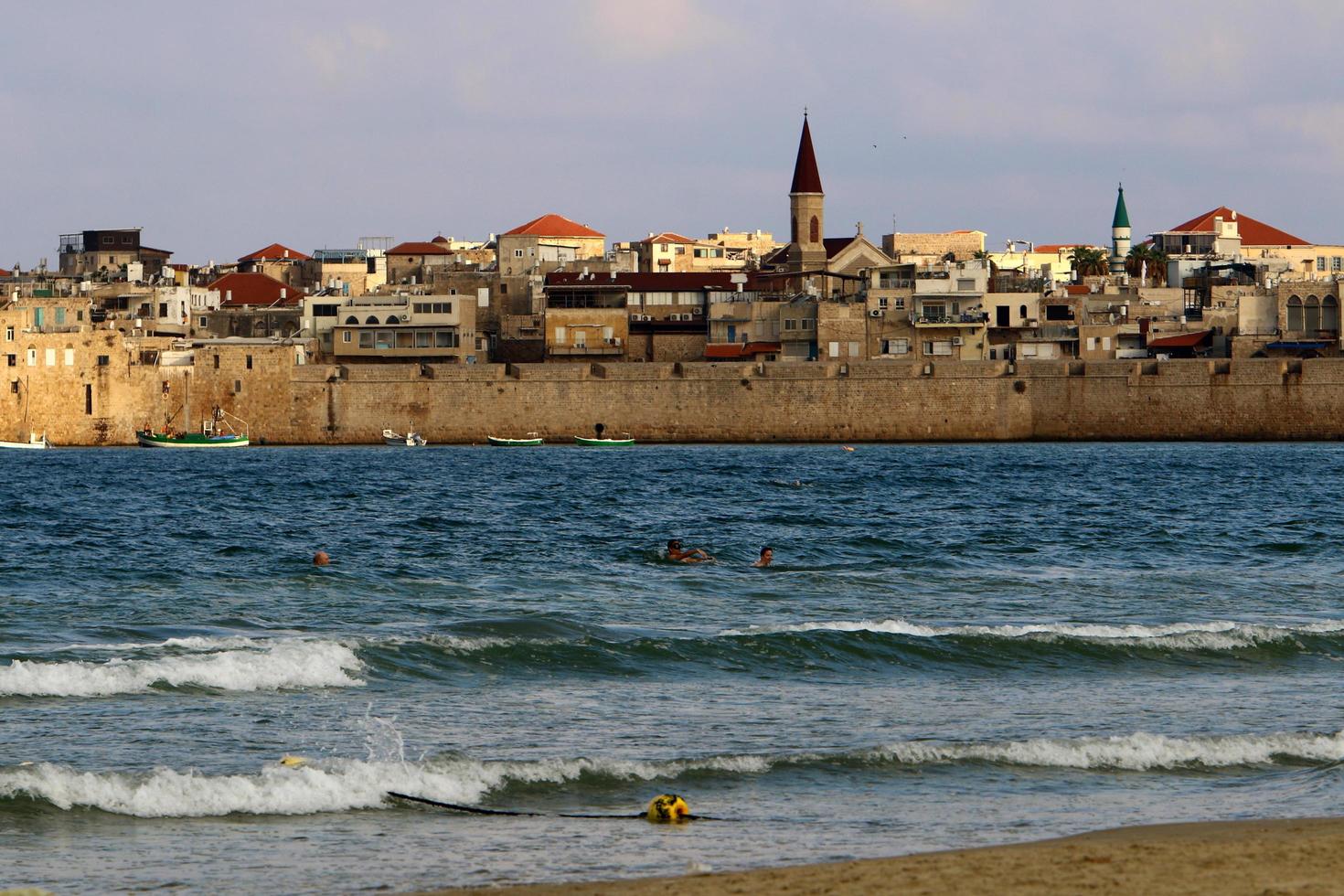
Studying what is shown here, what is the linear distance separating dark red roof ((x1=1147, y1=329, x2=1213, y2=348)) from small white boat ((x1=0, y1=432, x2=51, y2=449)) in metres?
39.7

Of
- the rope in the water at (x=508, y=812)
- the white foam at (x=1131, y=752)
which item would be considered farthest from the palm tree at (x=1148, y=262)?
the rope in the water at (x=508, y=812)

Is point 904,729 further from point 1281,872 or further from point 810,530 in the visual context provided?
point 810,530

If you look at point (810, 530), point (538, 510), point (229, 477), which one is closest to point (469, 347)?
point (229, 477)

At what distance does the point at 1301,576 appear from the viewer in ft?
77.2

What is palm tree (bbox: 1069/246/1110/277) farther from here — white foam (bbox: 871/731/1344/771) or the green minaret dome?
white foam (bbox: 871/731/1344/771)

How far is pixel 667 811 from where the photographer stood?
10.7 m

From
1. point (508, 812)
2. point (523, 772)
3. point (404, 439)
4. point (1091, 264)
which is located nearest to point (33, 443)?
point (404, 439)

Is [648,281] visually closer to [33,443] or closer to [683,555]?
[33,443]

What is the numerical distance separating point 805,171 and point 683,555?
220 feet

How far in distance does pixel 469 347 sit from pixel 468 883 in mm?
63110

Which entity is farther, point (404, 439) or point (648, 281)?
point (648, 281)

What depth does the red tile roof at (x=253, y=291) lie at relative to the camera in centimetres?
8212

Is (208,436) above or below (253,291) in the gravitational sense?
below

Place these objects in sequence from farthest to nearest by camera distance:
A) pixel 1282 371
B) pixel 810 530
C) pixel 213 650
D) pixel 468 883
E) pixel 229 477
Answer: pixel 1282 371, pixel 229 477, pixel 810 530, pixel 213 650, pixel 468 883
